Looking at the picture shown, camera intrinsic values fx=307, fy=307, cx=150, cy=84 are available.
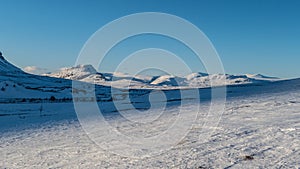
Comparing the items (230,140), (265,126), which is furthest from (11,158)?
(265,126)

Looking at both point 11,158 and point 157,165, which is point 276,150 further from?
point 11,158

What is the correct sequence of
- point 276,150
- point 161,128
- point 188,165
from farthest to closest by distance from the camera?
point 161,128
point 276,150
point 188,165

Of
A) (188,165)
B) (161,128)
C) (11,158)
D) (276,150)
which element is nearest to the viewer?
(188,165)

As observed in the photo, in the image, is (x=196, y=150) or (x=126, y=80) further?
(x=126, y=80)

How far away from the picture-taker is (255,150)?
6.51 metres

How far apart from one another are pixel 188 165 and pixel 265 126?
379cm

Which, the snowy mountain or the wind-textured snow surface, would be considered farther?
the snowy mountain

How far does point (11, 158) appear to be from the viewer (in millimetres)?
7102

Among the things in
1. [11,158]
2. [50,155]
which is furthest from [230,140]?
[11,158]

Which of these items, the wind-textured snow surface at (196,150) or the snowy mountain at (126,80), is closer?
the wind-textured snow surface at (196,150)

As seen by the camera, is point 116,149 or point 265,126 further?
point 265,126

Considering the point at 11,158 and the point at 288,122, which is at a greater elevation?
the point at 288,122

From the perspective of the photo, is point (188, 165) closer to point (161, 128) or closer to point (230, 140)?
point (230, 140)

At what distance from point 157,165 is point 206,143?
1.81 metres
